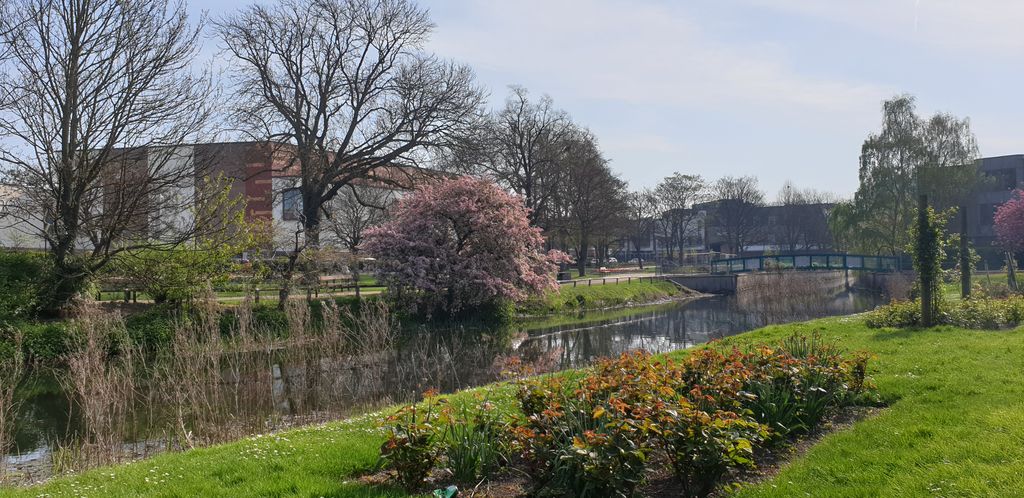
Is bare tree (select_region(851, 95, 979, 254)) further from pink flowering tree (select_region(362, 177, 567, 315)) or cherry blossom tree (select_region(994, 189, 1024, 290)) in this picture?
pink flowering tree (select_region(362, 177, 567, 315))

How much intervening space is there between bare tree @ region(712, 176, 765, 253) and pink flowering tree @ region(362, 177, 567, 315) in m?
58.1

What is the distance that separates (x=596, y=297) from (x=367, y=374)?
82.3 ft

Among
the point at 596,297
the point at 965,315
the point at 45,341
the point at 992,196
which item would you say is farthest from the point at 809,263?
the point at 45,341

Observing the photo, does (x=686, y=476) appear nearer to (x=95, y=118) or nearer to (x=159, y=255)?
(x=95, y=118)

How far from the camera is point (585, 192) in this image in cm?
4875

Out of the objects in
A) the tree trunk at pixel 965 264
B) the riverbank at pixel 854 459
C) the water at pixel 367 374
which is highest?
the tree trunk at pixel 965 264

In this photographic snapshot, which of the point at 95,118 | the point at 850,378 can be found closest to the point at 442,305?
the point at 95,118

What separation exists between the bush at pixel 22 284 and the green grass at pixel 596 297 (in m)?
18.7

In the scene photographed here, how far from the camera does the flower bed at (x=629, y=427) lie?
536 centimetres

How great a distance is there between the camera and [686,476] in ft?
18.6

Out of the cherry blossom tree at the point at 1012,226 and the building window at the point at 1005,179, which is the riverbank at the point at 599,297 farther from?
the building window at the point at 1005,179

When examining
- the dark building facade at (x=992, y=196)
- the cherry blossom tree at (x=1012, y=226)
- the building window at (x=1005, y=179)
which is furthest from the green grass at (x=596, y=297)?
the building window at (x=1005, y=179)

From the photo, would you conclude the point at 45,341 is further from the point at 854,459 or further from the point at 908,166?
the point at 908,166

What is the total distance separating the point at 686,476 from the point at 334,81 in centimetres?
2797
